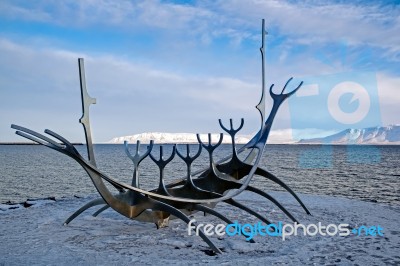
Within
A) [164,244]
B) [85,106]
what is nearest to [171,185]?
[164,244]

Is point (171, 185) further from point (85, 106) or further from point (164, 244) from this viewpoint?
point (85, 106)

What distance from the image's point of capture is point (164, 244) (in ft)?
26.3

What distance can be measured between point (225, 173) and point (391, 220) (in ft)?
14.6

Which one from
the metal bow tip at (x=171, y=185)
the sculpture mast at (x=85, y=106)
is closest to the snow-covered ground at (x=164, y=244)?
the metal bow tip at (x=171, y=185)

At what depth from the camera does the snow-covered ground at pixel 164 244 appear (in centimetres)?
700

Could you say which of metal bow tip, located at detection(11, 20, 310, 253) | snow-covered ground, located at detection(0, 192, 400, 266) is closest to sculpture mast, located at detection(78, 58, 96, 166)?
metal bow tip, located at detection(11, 20, 310, 253)

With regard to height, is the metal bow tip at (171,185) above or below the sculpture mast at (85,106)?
below

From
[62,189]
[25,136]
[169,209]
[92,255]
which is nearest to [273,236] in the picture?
[169,209]

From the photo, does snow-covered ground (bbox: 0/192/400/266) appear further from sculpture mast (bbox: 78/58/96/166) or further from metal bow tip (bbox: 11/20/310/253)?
sculpture mast (bbox: 78/58/96/166)

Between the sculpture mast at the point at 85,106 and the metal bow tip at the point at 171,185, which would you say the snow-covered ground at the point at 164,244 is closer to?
the metal bow tip at the point at 171,185

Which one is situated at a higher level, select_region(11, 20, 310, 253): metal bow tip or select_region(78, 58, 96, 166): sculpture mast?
select_region(78, 58, 96, 166): sculpture mast

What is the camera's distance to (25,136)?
7125mm

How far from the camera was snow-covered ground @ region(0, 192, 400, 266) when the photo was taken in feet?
23.0

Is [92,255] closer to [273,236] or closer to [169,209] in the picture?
[169,209]
